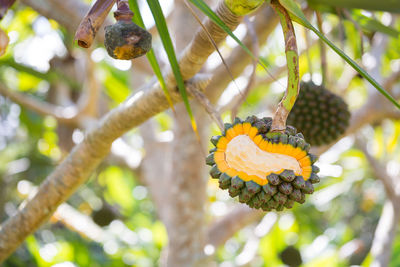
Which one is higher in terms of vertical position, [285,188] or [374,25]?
[374,25]

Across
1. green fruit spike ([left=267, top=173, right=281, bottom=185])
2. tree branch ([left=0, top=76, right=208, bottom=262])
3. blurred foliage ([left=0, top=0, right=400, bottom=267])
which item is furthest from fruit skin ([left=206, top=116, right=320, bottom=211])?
blurred foliage ([left=0, top=0, right=400, bottom=267])

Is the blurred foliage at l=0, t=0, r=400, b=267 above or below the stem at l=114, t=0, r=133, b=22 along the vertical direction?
above

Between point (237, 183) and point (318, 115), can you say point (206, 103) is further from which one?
point (318, 115)

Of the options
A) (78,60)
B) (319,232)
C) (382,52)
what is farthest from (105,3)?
(319,232)

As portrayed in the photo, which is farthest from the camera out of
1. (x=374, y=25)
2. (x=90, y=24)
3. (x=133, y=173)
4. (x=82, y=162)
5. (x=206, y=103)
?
(x=133, y=173)

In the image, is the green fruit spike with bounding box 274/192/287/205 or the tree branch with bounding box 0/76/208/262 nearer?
the green fruit spike with bounding box 274/192/287/205

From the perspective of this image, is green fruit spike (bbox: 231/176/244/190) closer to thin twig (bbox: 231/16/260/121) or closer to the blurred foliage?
thin twig (bbox: 231/16/260/121)

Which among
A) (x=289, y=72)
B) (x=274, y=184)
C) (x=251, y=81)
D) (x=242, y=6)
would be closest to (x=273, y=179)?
(x=274, y=184)
